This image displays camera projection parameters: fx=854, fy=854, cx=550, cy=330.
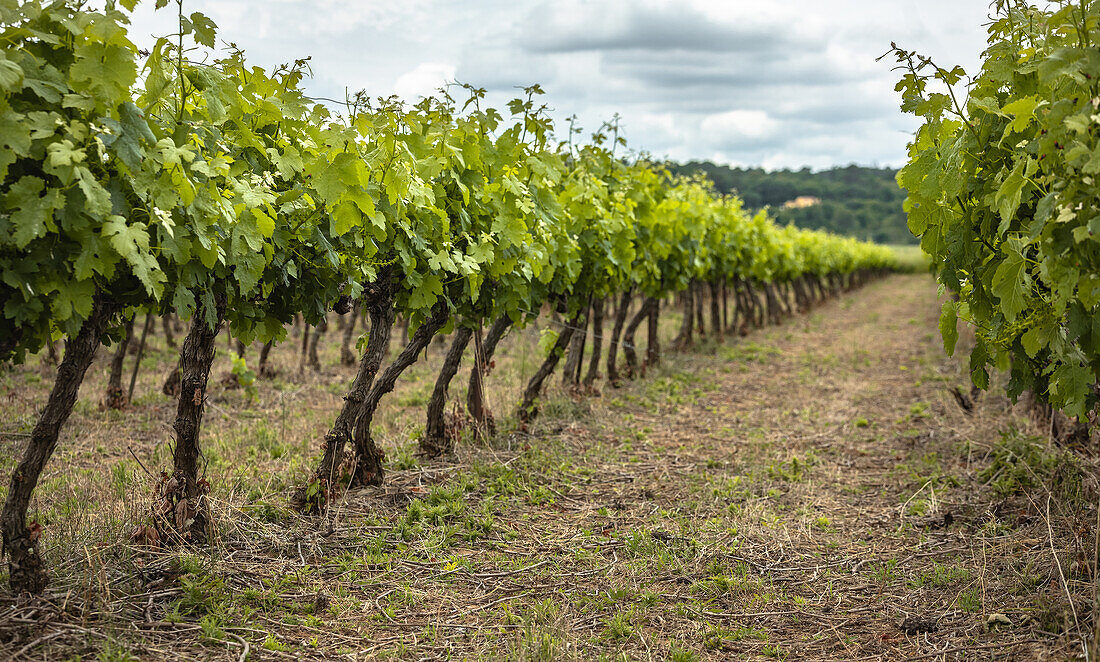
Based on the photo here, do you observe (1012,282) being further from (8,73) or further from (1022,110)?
(8,73)

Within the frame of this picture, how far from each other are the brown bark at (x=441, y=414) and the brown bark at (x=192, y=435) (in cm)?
234

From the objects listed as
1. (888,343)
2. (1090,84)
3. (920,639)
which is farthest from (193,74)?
(888,343)

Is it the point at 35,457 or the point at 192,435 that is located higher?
the point at 35,457

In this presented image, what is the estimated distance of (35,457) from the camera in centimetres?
361

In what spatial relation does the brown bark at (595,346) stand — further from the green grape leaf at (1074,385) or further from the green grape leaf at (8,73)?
the green grape leaf at (8,73)

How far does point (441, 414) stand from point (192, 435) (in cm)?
246

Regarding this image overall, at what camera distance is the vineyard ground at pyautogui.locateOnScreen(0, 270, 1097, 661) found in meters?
3.83

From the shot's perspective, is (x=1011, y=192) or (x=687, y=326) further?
(x=687, y=326)

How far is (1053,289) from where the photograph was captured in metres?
3.33

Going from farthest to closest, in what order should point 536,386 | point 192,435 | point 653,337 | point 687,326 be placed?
1. point 687,326
2. point 653,337
3. point 536,386
4. point 192,435

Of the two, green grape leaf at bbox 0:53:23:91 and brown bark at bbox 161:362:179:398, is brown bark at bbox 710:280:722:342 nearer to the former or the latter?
brown bark at bbox 161:362:179:398

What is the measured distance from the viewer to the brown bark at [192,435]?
4.46m

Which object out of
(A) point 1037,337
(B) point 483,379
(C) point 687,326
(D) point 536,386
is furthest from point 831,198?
(A) point 1037,337

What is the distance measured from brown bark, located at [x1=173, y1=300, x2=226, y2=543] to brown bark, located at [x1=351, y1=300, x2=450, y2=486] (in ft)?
3.82
